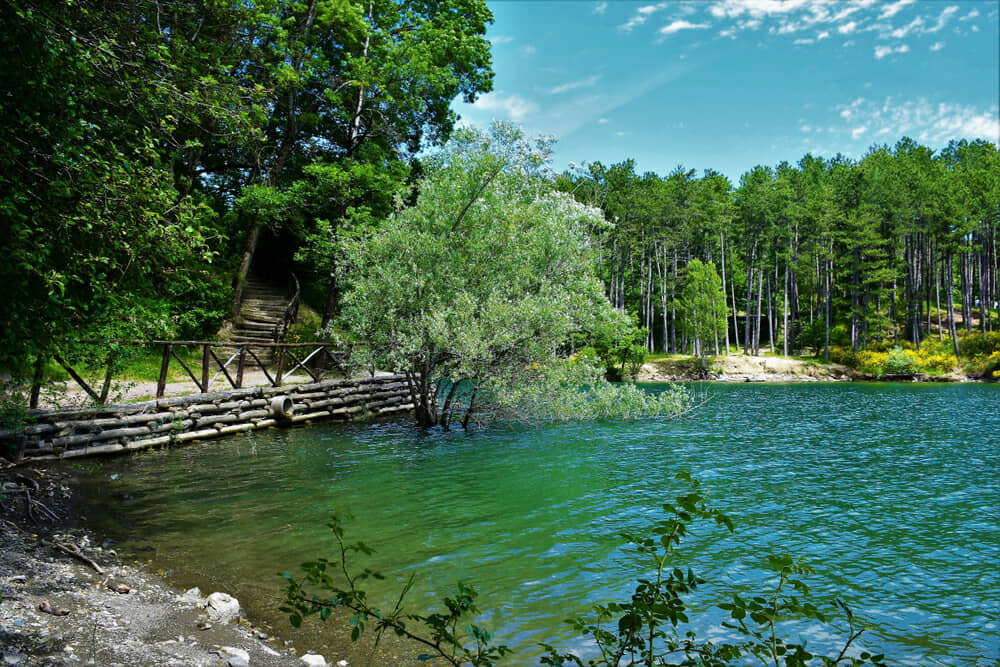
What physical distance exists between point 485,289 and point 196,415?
8.31 metres

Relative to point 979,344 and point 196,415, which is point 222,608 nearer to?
point 196,415

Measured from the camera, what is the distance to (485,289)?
16203mm

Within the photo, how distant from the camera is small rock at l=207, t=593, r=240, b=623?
5.30m

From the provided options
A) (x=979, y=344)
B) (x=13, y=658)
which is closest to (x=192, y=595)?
(x=13, y=658)

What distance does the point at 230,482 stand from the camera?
1084 centimetres

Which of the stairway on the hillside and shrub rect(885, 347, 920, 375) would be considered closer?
the stairway on the hillside

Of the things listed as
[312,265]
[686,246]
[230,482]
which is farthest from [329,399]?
[686,246]

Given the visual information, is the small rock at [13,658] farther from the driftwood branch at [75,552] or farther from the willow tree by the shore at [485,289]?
the willow tree by the shore at [485,289]

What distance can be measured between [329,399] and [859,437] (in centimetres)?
1708

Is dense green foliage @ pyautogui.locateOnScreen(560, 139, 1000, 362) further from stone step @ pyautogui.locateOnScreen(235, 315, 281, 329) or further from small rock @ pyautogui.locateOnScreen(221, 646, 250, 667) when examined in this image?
small rock @ pyautogui.locateOnScreen(221, 646, 250, 667)

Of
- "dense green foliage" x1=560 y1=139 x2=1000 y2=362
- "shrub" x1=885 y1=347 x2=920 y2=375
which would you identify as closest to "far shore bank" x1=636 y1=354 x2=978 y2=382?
"shrub" x1=885 y1=347 x2=920 y2=375

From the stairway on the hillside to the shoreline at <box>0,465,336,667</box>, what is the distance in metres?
19.1

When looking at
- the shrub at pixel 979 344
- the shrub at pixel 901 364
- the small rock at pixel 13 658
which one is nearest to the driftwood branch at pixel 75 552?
the small rock at pixel 13 658

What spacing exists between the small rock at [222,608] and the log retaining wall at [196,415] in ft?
23.8
